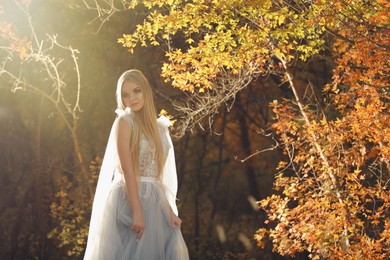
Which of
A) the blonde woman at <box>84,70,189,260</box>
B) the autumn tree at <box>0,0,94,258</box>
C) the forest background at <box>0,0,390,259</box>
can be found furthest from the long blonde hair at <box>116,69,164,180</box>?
the autumn tree at <box>0,0,94,258</box>

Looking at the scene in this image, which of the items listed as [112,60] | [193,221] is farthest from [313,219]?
[193,221]

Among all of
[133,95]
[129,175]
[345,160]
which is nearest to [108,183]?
[129,175]

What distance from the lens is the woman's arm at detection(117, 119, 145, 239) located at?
4.07m

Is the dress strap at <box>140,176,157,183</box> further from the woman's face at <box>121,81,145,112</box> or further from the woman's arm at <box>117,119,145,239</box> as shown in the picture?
the woman's face at <box>121,81,145,112</box>

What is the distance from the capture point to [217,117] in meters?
17.4

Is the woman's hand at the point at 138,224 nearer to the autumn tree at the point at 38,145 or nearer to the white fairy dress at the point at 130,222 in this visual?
the white fairy dress at the point at 130,222

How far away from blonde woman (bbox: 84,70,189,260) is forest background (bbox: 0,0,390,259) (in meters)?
2.53

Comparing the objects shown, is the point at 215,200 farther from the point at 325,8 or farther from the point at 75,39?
the point at 325,8

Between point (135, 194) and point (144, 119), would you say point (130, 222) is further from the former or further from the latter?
point (144, 119)

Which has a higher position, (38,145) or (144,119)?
(38,145)

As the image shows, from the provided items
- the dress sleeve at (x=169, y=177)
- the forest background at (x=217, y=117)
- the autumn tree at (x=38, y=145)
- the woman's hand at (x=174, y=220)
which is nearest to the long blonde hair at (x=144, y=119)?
the dress sleeve at (x=169, y=177)

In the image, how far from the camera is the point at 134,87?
14.0ft

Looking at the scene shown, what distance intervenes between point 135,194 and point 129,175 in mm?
117

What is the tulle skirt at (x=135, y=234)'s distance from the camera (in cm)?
407
